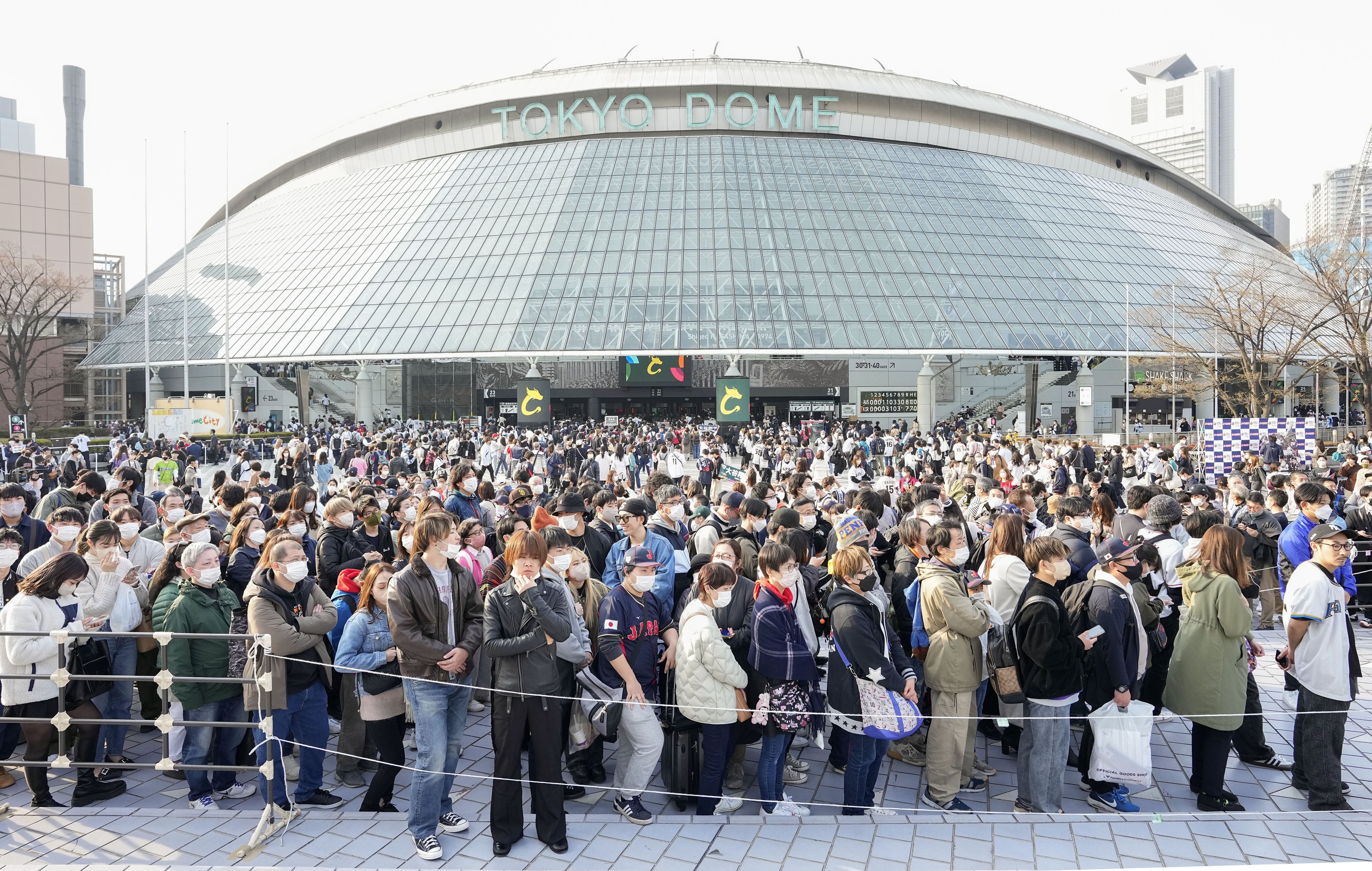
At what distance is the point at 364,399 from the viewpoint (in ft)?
149

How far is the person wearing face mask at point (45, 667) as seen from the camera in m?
6.10

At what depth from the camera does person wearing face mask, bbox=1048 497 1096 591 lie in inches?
292

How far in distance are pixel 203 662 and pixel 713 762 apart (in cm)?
388

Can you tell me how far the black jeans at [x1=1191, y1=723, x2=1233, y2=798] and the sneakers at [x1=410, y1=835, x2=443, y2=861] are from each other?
18.3ft

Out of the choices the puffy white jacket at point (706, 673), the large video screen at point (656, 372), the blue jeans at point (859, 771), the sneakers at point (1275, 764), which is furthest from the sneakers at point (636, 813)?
the large video screen at point (656, 372)

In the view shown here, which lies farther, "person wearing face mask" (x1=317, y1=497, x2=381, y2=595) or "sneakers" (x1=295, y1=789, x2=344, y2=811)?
"person wearing face mask" (x1=317, y1=497, x2=381, y2=595)

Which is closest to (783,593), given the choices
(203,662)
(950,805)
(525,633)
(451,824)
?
(525,633)

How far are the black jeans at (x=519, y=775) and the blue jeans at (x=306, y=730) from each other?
5.19 ft

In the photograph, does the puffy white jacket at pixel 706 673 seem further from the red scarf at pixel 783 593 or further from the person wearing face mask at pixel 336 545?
the person wearing face mask at pixel 336 545

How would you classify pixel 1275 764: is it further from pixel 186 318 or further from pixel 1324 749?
pixel 186 318

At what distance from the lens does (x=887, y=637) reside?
20.0ft

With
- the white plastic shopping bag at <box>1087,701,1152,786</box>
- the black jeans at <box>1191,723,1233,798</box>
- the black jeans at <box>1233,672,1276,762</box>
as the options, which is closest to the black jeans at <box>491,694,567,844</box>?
the white plastic shopping bag at <box>1087,701,1152,786</box>

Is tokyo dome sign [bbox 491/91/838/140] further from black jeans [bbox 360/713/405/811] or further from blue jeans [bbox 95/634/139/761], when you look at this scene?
black jeans [bbox 360/713/405/811]

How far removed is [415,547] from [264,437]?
37.9 metres
